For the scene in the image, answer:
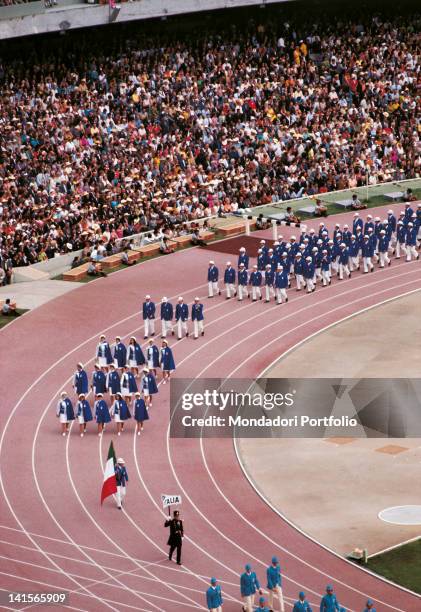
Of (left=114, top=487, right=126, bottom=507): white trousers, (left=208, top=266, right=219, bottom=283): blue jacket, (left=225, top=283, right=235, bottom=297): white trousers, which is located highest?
(left=208, top=266, right=219, bottom=283): blue jacket

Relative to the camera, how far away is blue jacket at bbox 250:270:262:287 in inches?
1987

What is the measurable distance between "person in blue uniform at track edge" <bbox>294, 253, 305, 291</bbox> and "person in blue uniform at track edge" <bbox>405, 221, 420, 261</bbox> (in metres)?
5.20

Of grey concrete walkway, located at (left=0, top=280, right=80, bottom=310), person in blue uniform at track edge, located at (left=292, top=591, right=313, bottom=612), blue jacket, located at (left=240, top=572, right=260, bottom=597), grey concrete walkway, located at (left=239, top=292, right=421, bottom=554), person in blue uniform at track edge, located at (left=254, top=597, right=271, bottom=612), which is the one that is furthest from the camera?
grey concrete walkway, located at (left=0, top=280, right=80, bottom=310)

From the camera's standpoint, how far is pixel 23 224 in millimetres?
54719

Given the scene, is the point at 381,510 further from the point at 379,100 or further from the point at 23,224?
the point at 379,100

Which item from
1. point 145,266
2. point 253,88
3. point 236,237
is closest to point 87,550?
point 145,266

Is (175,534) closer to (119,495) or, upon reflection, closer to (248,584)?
(248,584)

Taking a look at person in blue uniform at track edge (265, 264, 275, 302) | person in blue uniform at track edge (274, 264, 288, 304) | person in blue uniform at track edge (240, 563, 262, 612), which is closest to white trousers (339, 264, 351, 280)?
person in blue uniform at track edge (274, 264, 288, 304)

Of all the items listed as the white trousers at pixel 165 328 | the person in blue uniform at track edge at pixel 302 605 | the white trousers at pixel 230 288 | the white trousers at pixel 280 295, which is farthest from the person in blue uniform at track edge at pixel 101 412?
the person in blue uniform at track edge at pixel 302 605

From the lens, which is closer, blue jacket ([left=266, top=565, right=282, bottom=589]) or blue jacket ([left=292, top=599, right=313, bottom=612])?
blue jacket ([left=292, top=599, right=313, bottom=612])

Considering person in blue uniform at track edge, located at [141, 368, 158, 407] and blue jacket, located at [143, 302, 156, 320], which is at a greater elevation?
blue jacket, located at [143, 302, 156, 320]

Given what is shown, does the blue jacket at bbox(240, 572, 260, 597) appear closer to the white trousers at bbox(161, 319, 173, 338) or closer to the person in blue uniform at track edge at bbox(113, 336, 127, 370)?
the person in blue uniform at track edge at bbox(113, 336, 127, 370)

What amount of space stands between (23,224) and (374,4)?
27.4 m

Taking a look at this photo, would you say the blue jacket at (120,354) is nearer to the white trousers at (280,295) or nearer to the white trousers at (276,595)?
the white trousers at (280,295)
